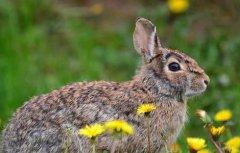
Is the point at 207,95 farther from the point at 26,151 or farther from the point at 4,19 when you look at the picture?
the point at 26,151

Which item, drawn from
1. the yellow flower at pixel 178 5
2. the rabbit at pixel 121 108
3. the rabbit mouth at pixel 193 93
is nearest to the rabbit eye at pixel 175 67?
the rabbit at pixel 121 108

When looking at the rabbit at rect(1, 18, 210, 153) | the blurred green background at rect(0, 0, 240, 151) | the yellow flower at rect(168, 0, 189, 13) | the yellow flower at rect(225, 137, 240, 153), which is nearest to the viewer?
the yellow flower at rect(225, 137, 240, 153)

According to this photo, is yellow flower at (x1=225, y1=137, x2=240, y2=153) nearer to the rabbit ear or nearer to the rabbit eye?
the rabbit eye

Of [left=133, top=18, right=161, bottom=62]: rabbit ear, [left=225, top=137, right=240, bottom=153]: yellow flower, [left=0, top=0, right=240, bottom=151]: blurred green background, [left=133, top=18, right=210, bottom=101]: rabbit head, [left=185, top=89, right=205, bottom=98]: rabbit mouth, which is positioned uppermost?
[left=0, top=0, right=240, bottom=151]: blurred green background

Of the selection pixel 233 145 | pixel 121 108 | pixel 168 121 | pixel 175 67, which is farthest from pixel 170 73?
pixel 233 145

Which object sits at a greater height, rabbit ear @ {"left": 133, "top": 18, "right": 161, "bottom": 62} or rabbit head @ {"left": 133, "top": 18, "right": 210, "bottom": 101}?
rabbit ear @ {"left": 133, "top": 18, "right": 161, "bottom": 62}

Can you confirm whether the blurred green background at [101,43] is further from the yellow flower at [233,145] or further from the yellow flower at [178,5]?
the yellow flower at [233,145]

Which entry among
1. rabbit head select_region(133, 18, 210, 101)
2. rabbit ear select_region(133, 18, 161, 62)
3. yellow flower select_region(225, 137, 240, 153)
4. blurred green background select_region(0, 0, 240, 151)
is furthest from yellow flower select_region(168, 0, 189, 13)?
yellow flower select_region(225, 137, 240, 153)

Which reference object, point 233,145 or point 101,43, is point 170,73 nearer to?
point 233,145

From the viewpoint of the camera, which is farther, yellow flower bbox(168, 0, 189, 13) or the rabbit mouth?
yellow flower bbox(168, 0, 189, 13)
